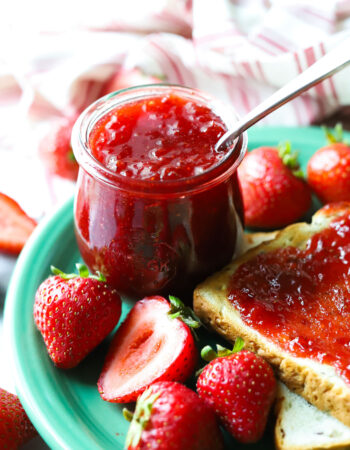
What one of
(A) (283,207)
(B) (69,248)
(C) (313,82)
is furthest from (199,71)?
(C) (313,82)

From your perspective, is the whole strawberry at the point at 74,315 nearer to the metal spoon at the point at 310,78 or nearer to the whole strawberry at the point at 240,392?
the whole strawberry at the point at 240,392

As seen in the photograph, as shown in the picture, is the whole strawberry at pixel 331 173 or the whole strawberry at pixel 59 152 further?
the whole strawberry at pixel 59 152

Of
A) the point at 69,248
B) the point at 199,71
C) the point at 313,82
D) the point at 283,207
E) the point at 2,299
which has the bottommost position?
the point at 2,299

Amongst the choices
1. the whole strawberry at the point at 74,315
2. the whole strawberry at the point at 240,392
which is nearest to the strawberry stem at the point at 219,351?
the whole strawberry at the point at 240,392

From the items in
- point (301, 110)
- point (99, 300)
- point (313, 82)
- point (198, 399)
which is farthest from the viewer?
point (301, 110)

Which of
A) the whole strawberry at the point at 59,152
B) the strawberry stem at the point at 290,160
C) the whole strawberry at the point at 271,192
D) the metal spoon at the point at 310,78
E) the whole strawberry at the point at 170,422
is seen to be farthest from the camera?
the whole strawberry at the point at 59,152

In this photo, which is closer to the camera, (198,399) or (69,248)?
(198,399)

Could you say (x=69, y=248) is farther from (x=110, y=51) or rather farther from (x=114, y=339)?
(x=110, y=51)
